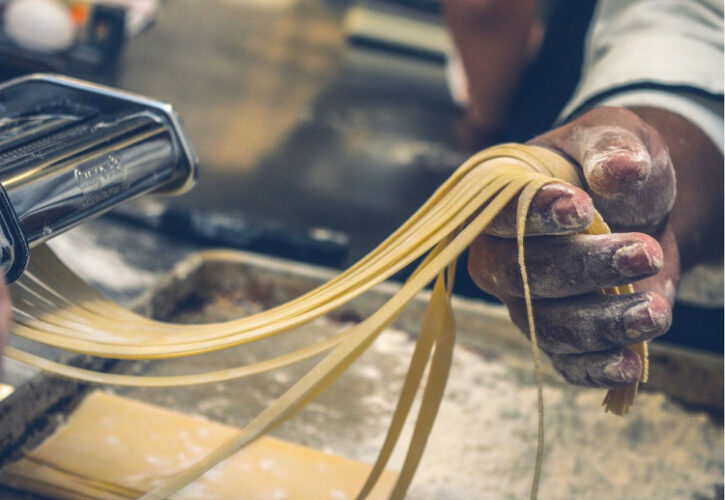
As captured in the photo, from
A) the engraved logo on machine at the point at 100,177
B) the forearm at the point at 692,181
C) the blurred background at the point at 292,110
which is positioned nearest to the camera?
the engraved logo on machine at the point at 100,177

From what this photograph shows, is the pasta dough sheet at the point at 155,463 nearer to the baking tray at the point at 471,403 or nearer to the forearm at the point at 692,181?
the baking tray at the point at 471,403

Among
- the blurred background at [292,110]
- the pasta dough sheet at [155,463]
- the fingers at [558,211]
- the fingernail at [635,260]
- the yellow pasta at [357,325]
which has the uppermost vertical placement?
A: the fingers at [558,211]

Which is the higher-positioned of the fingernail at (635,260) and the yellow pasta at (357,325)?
the fingernail at (635,260)

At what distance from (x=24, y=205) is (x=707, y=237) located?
0.81 metres

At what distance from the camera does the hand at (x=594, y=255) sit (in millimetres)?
601

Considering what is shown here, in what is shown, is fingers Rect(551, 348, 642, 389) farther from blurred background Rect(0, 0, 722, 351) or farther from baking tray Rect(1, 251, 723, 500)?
blurred background Rect(0, 0, 722, 351)

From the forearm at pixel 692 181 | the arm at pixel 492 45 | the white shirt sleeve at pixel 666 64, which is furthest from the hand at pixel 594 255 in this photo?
the arm at pixel 492 45

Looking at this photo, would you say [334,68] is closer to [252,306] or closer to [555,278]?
[252,306]

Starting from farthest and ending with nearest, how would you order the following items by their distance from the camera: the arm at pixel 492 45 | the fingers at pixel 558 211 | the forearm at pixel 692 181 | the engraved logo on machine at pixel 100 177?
1. the arm at pixel 492 45
2. the forearm at pixel 692 181
3. the engraved logo on machine at pixel 100 177
4. the fingers at pixel 558 211

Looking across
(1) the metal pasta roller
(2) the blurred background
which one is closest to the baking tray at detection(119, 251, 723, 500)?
(2) the blurred background

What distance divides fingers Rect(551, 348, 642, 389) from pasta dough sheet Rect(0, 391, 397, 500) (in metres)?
0.25

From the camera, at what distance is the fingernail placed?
0.59 metres

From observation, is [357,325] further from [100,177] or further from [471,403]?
[471,403]

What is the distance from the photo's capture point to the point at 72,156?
70cm
